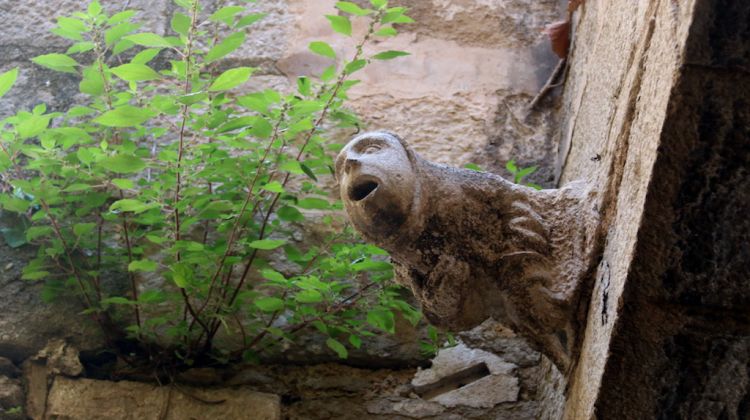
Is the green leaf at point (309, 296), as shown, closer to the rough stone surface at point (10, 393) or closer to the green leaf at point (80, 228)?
the green leaf at point (80, 228)

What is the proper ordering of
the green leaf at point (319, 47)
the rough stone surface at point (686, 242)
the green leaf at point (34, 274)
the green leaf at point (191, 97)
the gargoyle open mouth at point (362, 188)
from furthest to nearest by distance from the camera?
the green leaf at point (34, 274) → the green leaf at point (319, 47) → the green leaf at point (191, 97) → the gargoyle open mouth at point (362, 188) → the rough stone surface at point (686, 242)

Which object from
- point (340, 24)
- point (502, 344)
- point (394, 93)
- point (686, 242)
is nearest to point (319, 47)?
point (340, 24)

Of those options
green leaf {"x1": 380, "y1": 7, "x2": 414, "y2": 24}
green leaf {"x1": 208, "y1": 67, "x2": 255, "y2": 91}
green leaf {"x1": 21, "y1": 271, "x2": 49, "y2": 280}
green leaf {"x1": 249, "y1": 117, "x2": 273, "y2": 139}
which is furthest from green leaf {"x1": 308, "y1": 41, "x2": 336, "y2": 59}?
green leaf {"x1": 21, "y1": 271, "x2": 49, "y2": 280}

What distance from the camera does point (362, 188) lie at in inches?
61.0

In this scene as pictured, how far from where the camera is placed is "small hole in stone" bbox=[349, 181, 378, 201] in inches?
60.7

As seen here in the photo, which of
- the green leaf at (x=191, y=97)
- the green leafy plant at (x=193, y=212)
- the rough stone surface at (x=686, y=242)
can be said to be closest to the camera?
the rough stone surface at (x=686, y=242)

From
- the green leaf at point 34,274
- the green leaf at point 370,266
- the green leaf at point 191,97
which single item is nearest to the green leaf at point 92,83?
the green leaf at point 191,97

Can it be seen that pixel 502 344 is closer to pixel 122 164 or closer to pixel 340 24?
pixel 340 24

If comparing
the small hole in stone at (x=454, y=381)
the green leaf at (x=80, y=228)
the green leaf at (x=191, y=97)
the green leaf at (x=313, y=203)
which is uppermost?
the green leaf at (x=191, y=97)

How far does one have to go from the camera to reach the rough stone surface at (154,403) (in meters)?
2.30

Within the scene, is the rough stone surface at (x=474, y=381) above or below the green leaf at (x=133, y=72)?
below

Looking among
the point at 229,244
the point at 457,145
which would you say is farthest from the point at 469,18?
the point at 229,244

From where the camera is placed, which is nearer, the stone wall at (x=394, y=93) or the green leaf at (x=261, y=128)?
the green leaf at (x=261, y=128)

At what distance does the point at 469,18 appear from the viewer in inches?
113
